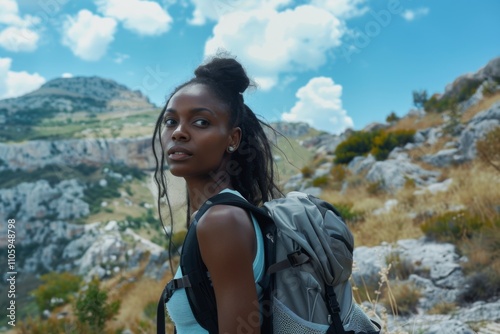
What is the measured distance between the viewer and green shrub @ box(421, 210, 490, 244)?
612cm

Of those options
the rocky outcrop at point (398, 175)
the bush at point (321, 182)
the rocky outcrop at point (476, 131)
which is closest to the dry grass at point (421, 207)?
the rocky outcrop at point (398, 175)

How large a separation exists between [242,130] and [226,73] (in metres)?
0.27

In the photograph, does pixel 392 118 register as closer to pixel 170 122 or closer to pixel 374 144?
pixel 374 144

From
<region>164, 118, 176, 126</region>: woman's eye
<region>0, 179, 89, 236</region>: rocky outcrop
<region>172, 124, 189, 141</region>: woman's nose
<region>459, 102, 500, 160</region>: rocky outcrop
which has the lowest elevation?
<region>172, 124, 189, 141</region>: woman's nose

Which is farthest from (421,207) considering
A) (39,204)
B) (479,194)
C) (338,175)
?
(39,204)

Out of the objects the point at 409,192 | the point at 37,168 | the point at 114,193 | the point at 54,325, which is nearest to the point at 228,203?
the point at 54,325

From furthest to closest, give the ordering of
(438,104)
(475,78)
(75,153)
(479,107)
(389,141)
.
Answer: (75,153)
(438,104)
(475,78)
(389,141)
(479,107)

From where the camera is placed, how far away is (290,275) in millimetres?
1317

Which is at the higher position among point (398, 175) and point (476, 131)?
point (476, 131)

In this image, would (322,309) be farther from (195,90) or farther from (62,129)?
(62,129)

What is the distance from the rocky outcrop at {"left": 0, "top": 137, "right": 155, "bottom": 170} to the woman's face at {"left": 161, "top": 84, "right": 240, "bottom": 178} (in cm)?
8540

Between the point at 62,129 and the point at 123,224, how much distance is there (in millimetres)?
50477

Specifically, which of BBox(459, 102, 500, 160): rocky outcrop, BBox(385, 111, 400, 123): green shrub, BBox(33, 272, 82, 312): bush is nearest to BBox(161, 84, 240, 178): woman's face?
BBox(459, 102, 500, 160): rocky outcrop

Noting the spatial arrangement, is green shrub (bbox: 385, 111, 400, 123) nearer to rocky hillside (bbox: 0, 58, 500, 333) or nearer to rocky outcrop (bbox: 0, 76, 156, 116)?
rocky hillside (bbox: 0, 58, 500, 333)
